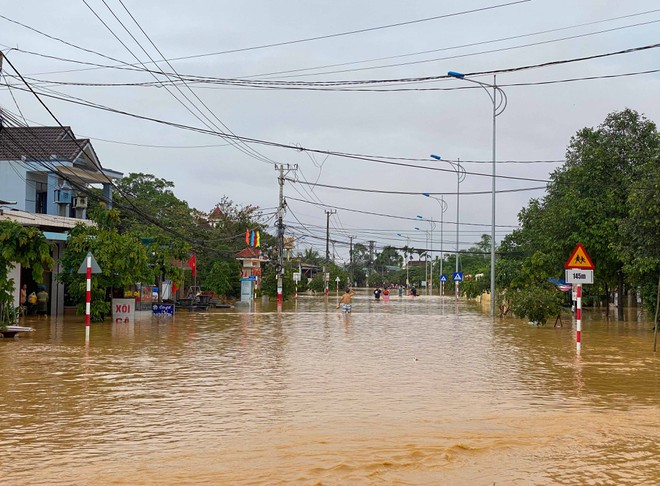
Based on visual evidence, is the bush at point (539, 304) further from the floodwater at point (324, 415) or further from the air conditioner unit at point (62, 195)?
the air conditioner unit at point (62, 195)

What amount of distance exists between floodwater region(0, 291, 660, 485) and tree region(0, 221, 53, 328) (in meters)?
3.42

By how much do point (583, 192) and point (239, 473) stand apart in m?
31.0

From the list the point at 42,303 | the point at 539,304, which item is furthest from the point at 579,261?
the point at 42,303

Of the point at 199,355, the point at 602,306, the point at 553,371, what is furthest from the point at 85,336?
the point at 602,306

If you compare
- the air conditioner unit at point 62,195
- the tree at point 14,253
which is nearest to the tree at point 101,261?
the tree at point 14,253

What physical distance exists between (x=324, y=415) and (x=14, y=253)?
16593 mm

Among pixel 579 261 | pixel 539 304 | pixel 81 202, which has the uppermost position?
pixel 81 202

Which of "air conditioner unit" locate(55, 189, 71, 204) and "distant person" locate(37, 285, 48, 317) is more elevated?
"air conditioner unit" locate(55, 189, 71, 204)

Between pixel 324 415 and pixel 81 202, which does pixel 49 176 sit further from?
pixel 324 415

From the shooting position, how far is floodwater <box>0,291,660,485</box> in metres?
7.61

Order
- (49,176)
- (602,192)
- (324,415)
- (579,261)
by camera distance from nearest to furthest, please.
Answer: (324,415) < (579,261) < (602,192) < (49,176)

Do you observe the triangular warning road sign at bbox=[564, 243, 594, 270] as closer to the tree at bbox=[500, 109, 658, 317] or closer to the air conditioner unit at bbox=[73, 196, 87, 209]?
the tree at bbox=[500, 109, 658, 317]

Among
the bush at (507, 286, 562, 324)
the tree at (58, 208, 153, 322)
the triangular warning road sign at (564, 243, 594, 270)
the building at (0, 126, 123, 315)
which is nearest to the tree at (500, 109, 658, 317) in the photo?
the bush at (507, 286, 562, 324)

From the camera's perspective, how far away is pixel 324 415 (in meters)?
10.7
